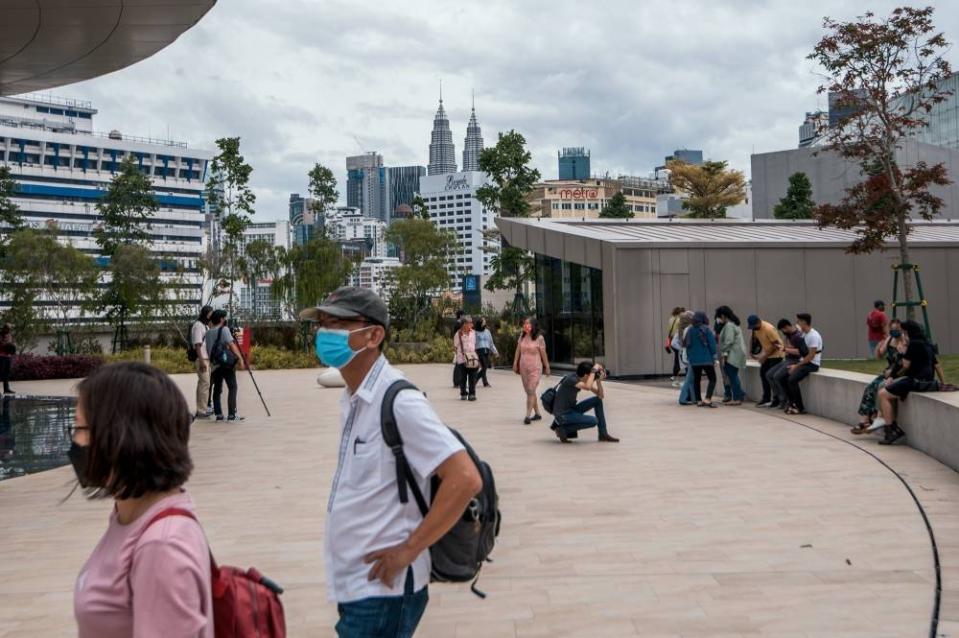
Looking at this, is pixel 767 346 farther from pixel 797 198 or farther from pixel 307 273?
pixel 797 198

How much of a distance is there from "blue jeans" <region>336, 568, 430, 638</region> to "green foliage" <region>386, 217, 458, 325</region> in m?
41.9

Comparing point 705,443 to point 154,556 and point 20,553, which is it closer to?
point 20,553

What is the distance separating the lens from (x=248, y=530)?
805 centimetres

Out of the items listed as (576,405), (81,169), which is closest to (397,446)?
(576,405)

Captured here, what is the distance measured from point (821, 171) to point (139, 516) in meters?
65.7

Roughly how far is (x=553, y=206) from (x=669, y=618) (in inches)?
5692

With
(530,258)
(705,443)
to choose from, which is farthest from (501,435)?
(530,258)

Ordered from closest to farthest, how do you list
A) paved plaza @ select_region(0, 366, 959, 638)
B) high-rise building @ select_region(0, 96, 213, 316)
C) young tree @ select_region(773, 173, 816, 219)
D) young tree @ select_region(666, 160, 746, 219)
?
1. paved plaza @ select_region(0, 366, 959, 638)
2. young tree @ select_region(773, 173, 816, 219)
3. young tree @ select_region(666, 160, 746, 219)
4. high-rise building @ select_region(0, 96, 213, 316)

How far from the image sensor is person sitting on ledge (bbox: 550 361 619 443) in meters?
12.7

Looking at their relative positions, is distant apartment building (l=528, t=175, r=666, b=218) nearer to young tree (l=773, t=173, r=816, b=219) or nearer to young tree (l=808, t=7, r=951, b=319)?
young tree (l=773, t=173, r=816, b=219)

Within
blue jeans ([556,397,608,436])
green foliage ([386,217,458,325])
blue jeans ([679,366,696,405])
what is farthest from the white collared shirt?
green foliage ([386,217,458,325])

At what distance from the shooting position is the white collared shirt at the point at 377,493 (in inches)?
117

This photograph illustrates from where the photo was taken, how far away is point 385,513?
9.90ft

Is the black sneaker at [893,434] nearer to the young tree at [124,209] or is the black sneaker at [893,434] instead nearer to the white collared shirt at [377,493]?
the white collared shirt at [377,493]
